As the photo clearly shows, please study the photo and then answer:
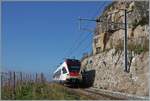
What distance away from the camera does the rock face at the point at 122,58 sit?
2755 cm

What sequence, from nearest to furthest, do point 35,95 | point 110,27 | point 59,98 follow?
point 59,98
point 35,95
point 110,27

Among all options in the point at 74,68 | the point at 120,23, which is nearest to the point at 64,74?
the point at 74,68

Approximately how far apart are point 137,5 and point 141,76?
16414 millimetres

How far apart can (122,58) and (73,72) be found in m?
6.33

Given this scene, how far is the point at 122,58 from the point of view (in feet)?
106

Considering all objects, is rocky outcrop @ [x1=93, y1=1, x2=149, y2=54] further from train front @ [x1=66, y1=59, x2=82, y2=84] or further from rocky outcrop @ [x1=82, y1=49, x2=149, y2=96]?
train front @ [x1=66, y1=59, x2=82, y2=84]

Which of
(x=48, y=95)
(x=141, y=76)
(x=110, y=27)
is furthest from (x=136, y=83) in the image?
(x=110, y=27)

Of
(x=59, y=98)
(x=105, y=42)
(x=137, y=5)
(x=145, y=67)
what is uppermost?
(x=137, y=5)

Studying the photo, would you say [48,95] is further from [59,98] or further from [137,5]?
[137,5]

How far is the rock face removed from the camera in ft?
90.4

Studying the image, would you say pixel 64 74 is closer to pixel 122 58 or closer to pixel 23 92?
pixel 122 58

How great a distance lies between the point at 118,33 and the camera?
43.2 m

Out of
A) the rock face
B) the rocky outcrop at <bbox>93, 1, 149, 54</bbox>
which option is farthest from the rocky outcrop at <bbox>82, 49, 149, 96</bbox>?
the rocky outcrop at <bbox>93, 1, 149, 54</bbox>

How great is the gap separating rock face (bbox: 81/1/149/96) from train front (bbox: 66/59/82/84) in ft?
5.58
